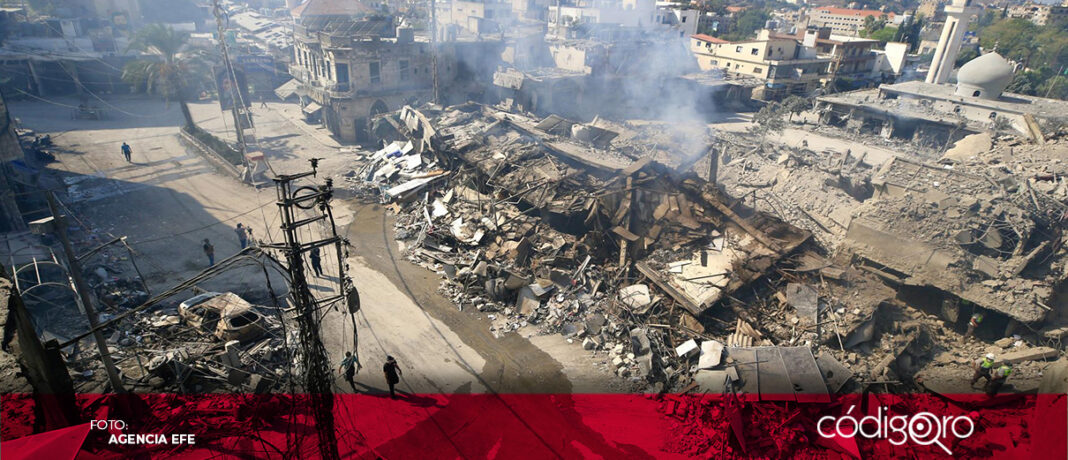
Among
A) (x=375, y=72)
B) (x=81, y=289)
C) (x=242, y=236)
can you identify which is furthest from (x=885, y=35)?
(x=81, y=289)

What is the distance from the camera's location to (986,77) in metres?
29.3

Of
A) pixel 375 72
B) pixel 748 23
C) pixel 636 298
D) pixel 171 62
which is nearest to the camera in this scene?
pixel 636 298

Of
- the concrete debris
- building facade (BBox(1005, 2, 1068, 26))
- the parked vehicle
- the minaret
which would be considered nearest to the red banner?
the parked vehicle

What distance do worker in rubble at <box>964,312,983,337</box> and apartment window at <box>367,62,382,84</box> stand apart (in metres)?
28.1

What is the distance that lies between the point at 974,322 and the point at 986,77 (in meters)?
25.8

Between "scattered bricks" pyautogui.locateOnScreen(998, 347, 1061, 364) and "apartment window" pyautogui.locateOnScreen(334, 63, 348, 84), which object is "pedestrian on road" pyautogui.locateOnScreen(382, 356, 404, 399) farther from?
"apartment window" pyautogui.locateOnScreen(334, 63, 348, 84)

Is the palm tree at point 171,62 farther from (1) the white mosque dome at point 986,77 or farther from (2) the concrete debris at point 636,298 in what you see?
(1) the white mosque dome at point 986,77

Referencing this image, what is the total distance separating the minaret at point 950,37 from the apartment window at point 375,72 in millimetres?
38201

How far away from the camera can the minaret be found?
114ft

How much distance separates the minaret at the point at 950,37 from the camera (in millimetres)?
34781

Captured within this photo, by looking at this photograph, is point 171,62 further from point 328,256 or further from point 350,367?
point 350,367

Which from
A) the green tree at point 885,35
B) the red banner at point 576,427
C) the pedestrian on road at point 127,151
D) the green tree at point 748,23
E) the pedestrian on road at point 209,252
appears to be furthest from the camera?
the green tree at point 748,23

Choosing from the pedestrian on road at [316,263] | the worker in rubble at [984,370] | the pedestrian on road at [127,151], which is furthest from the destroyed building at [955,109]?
the pedestrian on road at [127,151]

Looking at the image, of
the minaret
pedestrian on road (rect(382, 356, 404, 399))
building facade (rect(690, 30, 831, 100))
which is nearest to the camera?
pedestrian on road (rect(382, 356, 404, 399))
